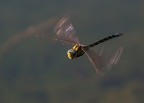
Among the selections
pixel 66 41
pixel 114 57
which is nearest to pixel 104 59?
pixel 114 57

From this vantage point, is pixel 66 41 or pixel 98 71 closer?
pixel 98 71

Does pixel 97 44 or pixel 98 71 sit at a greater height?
pixel 97 44

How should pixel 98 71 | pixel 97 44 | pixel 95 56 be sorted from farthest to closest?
pixel 97 44, pixel 95 56, pixel 98 71

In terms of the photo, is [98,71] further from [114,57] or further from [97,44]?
[97,44]

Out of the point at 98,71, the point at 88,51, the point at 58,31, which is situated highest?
the point at 58,31

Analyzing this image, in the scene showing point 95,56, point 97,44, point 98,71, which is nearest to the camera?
point 98,71

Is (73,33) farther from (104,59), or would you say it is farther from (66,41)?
(104,59)

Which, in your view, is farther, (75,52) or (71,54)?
(75,52)

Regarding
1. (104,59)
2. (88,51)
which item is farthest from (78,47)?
(104,59)
